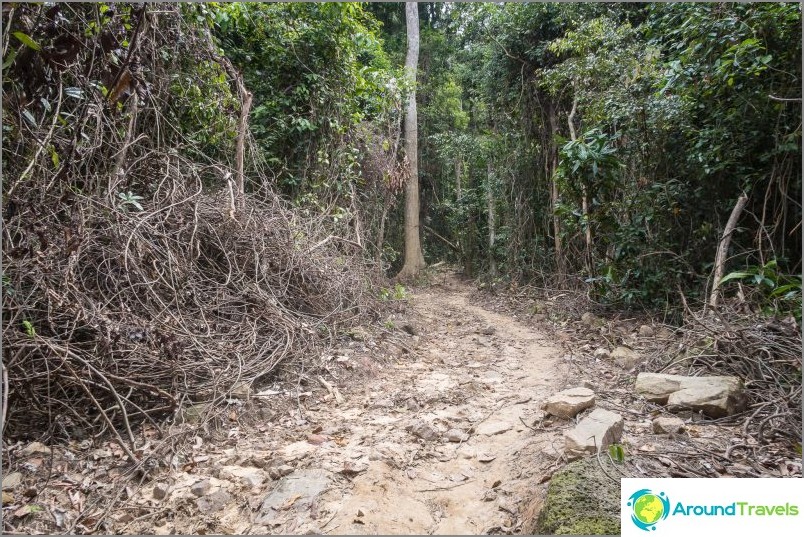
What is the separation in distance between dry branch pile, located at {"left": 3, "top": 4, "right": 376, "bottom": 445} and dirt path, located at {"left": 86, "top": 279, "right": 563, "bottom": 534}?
0.57 m

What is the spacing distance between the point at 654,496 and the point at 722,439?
117cm

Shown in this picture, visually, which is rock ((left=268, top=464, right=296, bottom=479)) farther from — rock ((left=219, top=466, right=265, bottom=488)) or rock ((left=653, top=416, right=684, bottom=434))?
rock ((left=653, top=416, right=684, bottom=434))

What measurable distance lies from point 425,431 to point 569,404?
3.25 feet

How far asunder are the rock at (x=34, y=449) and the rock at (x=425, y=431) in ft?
7.34

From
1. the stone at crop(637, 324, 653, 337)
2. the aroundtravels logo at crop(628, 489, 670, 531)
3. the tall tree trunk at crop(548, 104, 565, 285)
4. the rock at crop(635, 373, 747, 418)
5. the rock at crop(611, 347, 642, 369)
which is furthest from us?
the tall tree trunk at crop(548, 104, 565, 285)

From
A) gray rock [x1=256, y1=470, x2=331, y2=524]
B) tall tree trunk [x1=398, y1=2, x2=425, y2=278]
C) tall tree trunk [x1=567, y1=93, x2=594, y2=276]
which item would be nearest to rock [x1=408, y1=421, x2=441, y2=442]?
gray rock [x1=256, y1=470, x2=331, y2=524]

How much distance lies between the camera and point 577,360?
15.1 feet

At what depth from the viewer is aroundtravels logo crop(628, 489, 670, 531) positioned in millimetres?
1720

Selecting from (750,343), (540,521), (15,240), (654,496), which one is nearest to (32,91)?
(15,240)

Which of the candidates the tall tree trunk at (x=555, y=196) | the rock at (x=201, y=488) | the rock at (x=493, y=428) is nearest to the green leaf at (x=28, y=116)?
the rock at (x=201, y=488)

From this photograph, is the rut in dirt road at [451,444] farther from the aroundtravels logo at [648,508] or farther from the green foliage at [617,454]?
the aroundtravels logo at [648,508]

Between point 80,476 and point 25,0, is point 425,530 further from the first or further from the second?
point 25,0

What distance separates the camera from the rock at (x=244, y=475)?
2512 millimetres

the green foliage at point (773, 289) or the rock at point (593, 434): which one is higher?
the green foliage at point (773, 289)
